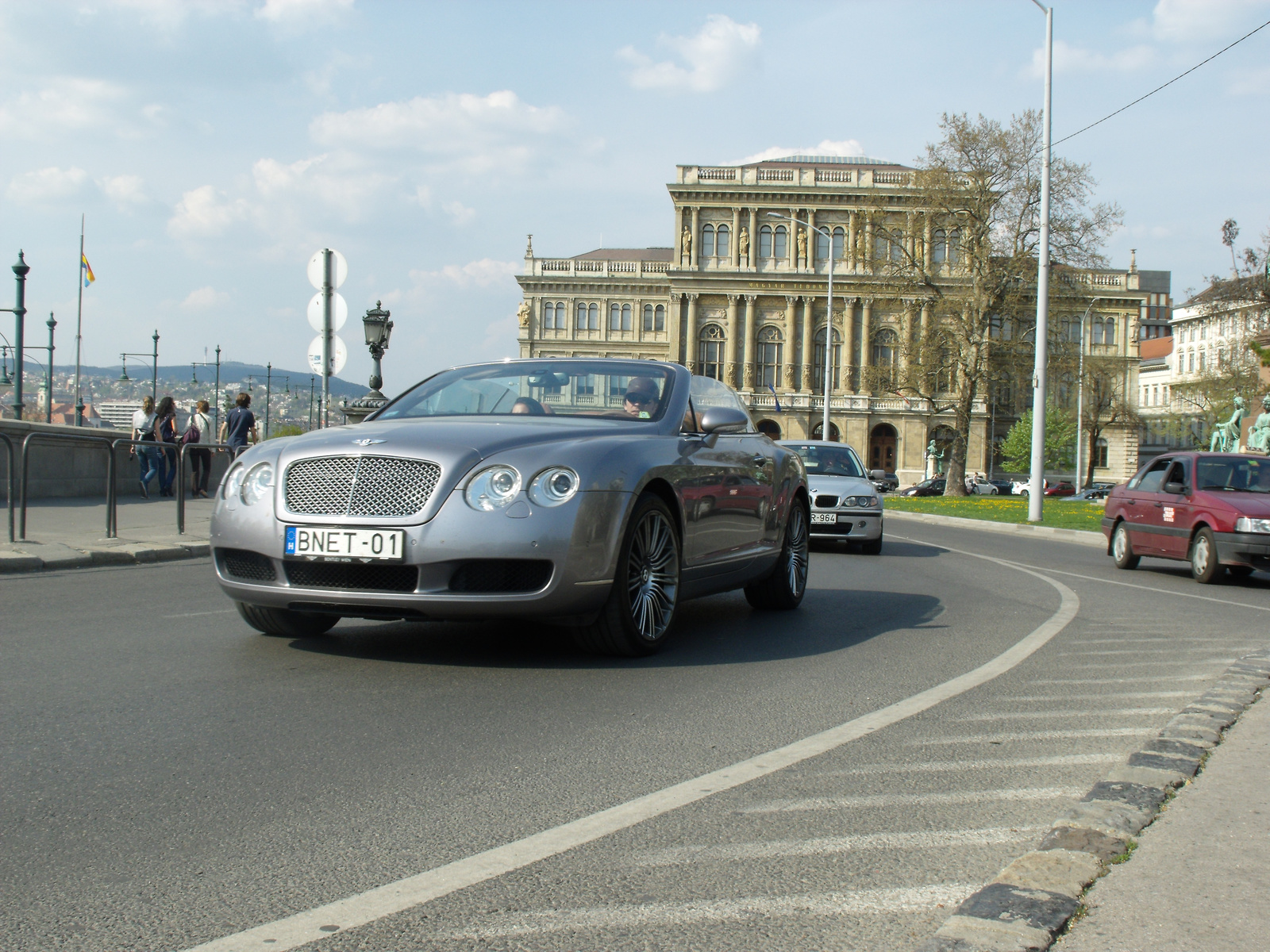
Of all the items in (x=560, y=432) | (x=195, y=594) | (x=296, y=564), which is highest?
(x=560, y=432)

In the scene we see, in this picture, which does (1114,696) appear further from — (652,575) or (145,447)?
(145,447)

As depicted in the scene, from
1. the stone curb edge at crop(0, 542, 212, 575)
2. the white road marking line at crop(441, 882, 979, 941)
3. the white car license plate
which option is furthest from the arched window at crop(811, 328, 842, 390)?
the white road marking line at crop(441, 882, 979, 941)

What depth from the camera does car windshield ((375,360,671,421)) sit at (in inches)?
275

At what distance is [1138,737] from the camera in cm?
462

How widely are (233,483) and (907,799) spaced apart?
12.5ft

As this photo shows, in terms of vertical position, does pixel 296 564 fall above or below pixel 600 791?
above

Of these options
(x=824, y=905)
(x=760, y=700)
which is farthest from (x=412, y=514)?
(x=824, y=905)

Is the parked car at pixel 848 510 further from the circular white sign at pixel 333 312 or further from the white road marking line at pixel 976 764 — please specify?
the white road marking line at pixel 976 764

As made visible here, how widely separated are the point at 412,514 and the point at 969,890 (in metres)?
3.29

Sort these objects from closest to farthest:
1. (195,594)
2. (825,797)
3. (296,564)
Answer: (825,797)
(296,564)
(195,594)

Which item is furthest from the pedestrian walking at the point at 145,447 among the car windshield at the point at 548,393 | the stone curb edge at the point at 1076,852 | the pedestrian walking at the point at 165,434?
the stone curb edge at the point at 1076,852

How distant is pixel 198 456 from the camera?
21000 mm

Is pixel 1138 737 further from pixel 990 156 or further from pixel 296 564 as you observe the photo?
pixel 990 156

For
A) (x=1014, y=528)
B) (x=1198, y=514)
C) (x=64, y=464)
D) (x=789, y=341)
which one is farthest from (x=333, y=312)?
(x=789, y=341)
